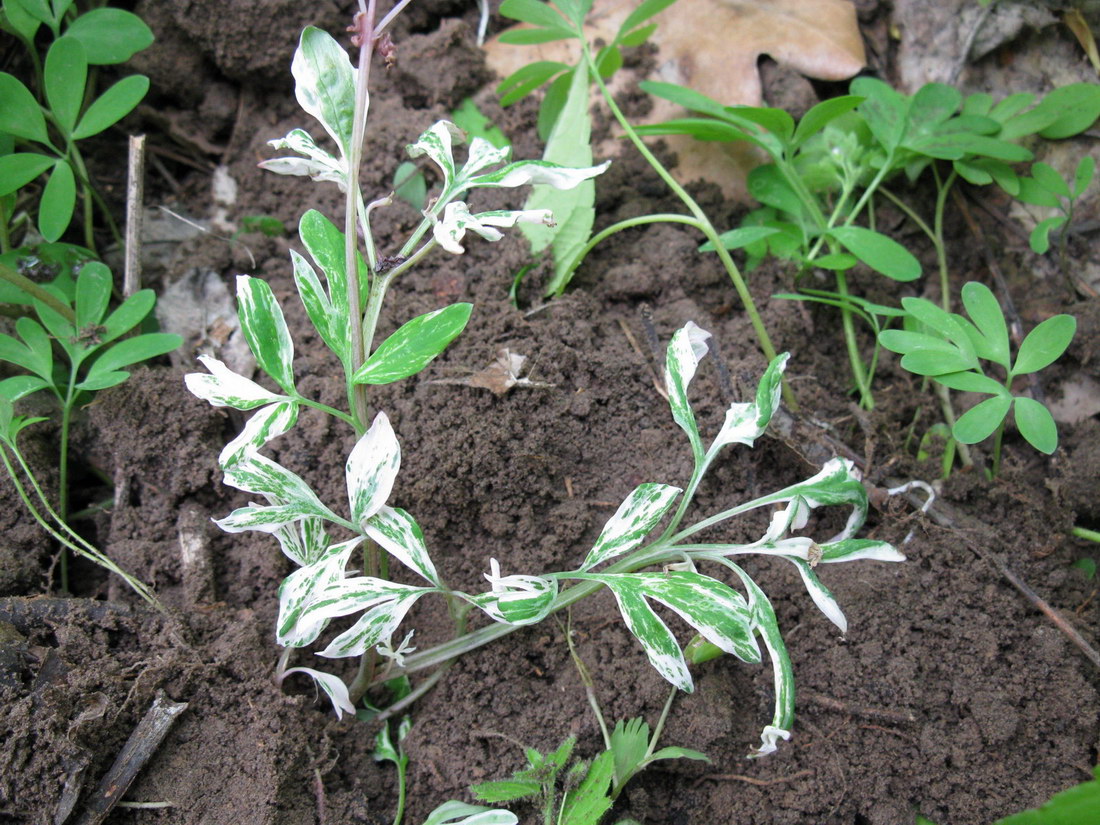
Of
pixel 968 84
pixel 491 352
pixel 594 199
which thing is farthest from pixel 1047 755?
pixel 968 84

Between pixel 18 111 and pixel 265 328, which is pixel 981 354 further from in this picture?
pixel 18 111

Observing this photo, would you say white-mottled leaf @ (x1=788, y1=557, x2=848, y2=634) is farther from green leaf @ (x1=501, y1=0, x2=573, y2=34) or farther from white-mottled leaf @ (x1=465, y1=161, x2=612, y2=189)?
green leaf @ (x1=501, y1=0, x2=573, y2=34)

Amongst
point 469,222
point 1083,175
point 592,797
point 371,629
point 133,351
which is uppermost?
point 469,222

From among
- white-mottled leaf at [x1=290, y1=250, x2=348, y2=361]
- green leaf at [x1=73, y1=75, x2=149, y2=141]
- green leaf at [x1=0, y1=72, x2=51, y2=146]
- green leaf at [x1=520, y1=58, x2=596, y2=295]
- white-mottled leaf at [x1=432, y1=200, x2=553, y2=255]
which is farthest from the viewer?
green leaf at [x1=520, y1=58, x2=596, y2=295]

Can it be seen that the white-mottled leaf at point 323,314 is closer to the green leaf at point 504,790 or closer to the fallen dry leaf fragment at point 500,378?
the fallen dry leaf fragment at point 500,378

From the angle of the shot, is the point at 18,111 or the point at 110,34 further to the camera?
the point at 110,34

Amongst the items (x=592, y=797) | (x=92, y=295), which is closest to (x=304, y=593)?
(x=592, y=797)

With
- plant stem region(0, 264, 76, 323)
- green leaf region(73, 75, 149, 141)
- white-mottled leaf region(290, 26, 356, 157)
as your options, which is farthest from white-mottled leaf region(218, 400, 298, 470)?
green leaf region(73, 75, 149, 141)
